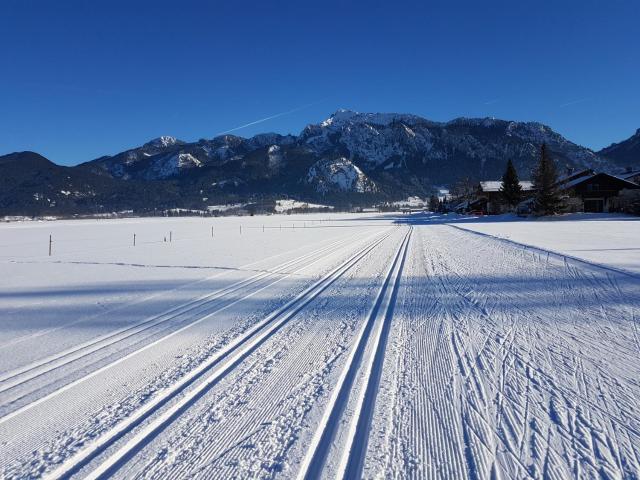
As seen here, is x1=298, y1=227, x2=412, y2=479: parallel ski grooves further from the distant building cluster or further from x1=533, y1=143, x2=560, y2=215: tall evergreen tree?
the distant building cluster

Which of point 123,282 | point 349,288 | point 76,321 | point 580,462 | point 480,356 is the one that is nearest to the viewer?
point 580,462

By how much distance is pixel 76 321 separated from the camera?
22.7 feet

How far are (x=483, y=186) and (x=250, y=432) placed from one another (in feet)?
284

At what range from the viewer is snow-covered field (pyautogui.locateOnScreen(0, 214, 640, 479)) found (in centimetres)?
287

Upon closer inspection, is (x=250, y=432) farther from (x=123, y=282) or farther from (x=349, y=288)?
(x=123, y=282)

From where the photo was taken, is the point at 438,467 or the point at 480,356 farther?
the point at 480,356

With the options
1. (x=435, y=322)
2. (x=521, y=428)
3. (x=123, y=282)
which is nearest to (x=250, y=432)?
(x=521, y=428)

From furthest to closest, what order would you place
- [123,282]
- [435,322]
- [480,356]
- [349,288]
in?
[123,282]
[349,288]
[435,322]
[480,356]

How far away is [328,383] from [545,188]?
5154 centimetres

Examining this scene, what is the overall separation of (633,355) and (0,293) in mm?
13398

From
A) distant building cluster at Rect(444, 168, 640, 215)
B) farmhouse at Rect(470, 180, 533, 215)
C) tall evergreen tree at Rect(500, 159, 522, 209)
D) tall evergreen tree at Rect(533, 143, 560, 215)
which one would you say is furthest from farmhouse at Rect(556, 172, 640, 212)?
farmhouse at Rect(470, 180, 533, 215)

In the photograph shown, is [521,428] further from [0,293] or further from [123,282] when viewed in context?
[0,293]

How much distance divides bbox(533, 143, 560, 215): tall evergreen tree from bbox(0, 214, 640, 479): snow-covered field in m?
42.8

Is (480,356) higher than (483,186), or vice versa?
(483,186)
